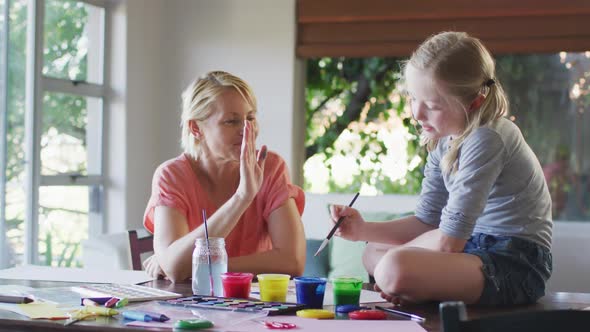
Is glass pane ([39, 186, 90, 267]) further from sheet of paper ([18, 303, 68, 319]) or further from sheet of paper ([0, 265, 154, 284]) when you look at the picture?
sheet of paper ([18, 303, 68, 319])

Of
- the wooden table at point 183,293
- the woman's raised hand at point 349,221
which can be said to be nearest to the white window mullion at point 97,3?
the wooden table at point 183,293

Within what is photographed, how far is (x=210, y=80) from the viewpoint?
2.39 meters

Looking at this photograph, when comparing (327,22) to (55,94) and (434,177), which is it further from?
(434,177)

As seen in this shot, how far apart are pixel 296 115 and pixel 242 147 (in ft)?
8.36

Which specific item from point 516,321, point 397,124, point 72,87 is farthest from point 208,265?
point 397,124

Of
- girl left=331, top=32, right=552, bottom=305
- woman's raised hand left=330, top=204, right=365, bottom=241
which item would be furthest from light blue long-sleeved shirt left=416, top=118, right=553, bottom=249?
woman's raised hand left=330, top=204, right=365, bottom=241

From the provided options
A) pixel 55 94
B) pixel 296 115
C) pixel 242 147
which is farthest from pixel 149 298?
pixel 296 115

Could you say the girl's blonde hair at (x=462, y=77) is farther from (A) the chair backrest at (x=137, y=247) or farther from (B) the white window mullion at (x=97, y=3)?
(B) the white window mullion at (x=97, y=3)

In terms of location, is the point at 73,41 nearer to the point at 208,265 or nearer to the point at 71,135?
the point at 71,135

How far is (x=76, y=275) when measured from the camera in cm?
213

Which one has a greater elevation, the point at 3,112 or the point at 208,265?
the point at 3,112

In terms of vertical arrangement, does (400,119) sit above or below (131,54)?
below

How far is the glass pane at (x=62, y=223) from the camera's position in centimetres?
416

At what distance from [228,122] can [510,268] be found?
956mm
